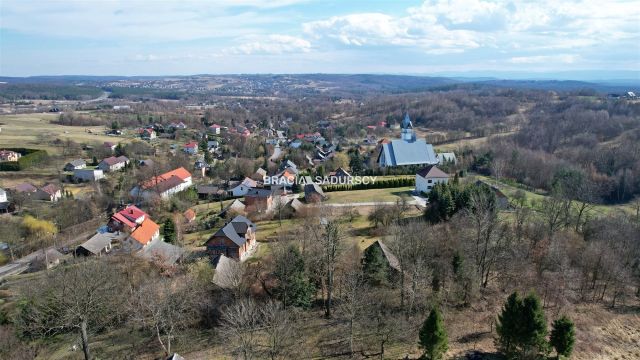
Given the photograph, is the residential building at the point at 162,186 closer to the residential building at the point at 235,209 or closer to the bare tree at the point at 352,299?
the residential building at the point at 235,209

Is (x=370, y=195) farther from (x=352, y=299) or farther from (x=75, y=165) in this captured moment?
(x=75, y=165)

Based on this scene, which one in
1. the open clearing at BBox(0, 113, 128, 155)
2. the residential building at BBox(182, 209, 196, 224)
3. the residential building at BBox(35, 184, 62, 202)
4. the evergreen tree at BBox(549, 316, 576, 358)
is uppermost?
the evergreen tree at BBox(549, 316, 576, 358)

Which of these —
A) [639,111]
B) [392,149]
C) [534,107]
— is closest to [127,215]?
[392,149]

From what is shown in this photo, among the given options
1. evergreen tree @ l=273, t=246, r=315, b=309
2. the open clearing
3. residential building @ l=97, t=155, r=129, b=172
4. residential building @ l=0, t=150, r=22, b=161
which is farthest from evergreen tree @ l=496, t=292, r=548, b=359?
the open clearing

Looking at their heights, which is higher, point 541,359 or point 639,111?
point 639,111

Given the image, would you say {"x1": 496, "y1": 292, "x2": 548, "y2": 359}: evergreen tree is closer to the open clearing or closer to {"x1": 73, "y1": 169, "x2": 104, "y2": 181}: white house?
{"x1": 73, "y1": 169, "x2": 104, "y2": 181}: white house

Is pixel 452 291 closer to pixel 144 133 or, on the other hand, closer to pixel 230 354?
pixel 230 354
